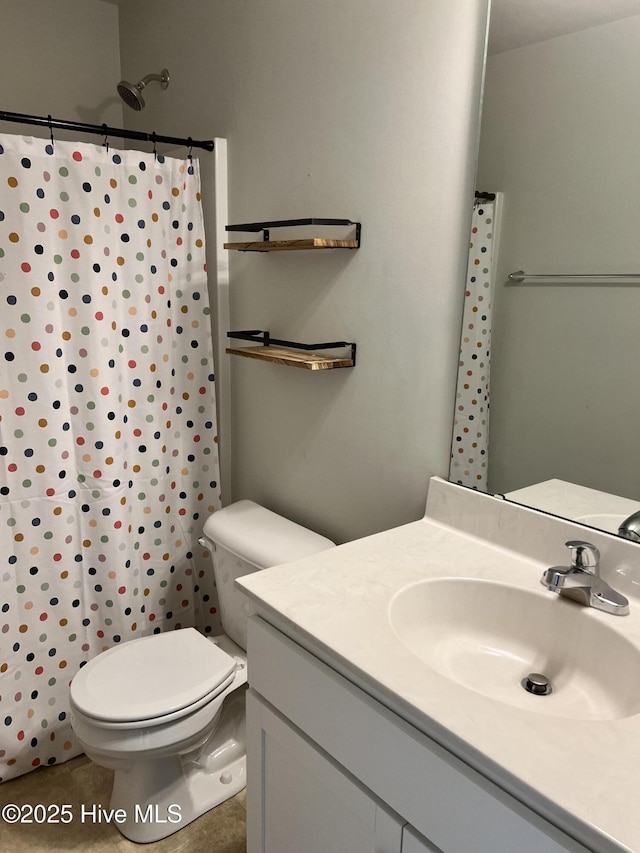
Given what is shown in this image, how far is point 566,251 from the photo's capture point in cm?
122

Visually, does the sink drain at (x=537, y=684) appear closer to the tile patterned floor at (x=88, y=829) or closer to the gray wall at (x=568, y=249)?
the gray wall at (x=568, y=249)

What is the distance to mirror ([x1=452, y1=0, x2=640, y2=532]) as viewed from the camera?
1.13 metres

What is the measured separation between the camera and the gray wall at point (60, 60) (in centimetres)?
227

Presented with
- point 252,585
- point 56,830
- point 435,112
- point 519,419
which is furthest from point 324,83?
point 56,830

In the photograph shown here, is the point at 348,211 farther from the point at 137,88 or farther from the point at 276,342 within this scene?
the point at 137,88

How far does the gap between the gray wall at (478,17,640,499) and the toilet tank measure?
23.8 inches

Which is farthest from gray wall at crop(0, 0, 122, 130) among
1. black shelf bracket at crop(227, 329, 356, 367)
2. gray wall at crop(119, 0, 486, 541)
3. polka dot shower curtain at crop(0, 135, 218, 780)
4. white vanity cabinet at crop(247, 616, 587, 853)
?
white vanity cabinet at crop(247, 616, 587, 853)

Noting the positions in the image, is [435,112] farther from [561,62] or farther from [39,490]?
[39,490]

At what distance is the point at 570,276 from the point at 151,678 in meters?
1.40

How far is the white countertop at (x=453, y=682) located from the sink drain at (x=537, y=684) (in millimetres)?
138

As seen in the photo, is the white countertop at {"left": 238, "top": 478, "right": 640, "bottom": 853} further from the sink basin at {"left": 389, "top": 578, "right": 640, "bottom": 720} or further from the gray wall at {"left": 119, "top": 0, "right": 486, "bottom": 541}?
the gray wall at {"left": 119, "top": 0, "right": 486, "bottom": 541}

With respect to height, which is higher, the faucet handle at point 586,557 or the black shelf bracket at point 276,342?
the black shelf bracket at point 276,342

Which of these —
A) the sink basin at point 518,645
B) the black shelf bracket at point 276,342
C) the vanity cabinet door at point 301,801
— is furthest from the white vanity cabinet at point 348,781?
the black shelf bracket at point 276,342

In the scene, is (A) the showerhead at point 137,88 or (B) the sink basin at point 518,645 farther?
(A) the showerhead at point 137,88
